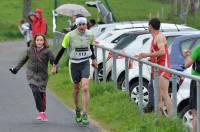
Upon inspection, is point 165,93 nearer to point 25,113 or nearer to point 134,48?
point 25,113

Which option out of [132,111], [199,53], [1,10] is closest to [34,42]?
[132,111]

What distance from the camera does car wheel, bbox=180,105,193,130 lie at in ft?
33.5

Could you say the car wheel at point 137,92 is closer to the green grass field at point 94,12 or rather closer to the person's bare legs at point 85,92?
the person's bare legs at point 85,92

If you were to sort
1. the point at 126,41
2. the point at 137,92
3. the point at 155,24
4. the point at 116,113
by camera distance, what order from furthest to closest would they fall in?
the point at 126,41
the point at 137,92
the point at 116,113
the point at 155,24

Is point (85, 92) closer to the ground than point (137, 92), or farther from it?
farther from it

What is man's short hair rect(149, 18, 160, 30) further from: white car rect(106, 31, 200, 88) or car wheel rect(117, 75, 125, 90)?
car wheel rect(117, 75, 125, 90)

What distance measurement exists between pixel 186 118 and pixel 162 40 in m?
2.02

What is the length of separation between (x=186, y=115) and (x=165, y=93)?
70cm

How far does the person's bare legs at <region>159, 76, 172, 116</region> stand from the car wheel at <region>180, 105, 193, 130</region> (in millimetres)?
185

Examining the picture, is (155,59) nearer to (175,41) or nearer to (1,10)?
(175,41)

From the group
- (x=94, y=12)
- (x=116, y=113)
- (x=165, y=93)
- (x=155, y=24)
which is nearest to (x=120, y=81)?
(x=116, y=113)

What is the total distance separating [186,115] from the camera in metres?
10.3

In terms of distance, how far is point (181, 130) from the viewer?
9.69 meters

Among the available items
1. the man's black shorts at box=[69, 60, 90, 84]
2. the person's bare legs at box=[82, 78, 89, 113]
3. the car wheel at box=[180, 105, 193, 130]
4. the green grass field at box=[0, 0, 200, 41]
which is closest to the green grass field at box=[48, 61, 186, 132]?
the car wheel at box=[180, 105, 193, 130]
